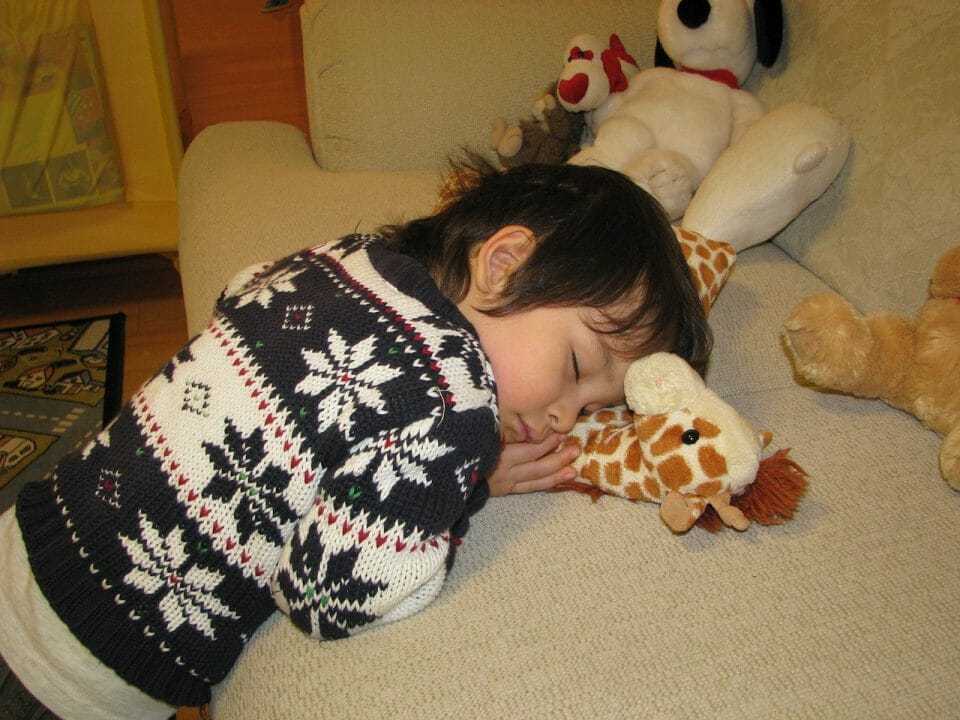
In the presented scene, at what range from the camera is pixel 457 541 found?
782mm

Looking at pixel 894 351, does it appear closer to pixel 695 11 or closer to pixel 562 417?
pixel 562 417

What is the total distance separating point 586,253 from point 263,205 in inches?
25.1

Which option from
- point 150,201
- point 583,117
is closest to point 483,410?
point 583,117

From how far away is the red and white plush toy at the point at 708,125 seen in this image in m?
1.08

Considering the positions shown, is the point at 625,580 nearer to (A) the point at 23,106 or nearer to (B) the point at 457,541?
(B) the point at 457,541

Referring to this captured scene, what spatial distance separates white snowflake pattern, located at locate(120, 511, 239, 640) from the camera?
698mm

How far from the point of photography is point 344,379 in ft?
2.31

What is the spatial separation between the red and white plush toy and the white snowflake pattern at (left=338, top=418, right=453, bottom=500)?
0.62 metres

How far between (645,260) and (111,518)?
0.63 meters

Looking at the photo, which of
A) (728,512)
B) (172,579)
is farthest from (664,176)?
(172,579)

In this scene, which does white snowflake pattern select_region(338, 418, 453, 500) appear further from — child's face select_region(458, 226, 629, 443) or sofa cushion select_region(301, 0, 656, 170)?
sofa cushion select_region(301, 0, 656, 170)

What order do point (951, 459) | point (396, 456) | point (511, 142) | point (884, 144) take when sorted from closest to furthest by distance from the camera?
point (396, 456) < point (951, 459) < point (884, 144) < point (511, 142)

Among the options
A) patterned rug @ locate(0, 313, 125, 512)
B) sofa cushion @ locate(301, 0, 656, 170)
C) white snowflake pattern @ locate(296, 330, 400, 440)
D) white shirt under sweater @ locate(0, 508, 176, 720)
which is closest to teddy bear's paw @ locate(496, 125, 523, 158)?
sofa cushion @ locate(301, 0, 656, 170)

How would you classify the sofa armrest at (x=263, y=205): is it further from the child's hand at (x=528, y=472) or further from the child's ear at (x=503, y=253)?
the child's hand at (x=528, y=472)
